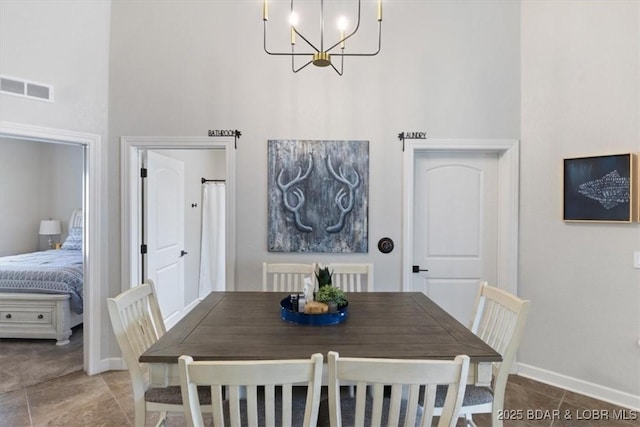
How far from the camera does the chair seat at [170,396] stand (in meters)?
1.73

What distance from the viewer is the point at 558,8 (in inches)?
113

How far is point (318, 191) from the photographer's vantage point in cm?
311

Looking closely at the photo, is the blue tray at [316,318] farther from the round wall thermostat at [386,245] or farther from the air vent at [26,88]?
the air vent at [26,88]

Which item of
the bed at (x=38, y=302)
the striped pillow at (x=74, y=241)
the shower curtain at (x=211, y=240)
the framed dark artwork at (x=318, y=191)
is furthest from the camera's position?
the striped pillow at (x=74, y=241)

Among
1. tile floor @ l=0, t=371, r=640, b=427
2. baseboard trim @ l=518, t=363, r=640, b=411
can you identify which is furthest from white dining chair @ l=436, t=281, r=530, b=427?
baseboard trim @ l=518, t=363, r=640, b=411

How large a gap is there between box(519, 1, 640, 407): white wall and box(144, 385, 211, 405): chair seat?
104 inches

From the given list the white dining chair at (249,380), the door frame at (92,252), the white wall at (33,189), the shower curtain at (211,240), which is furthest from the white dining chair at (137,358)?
the white wall at (33,189)

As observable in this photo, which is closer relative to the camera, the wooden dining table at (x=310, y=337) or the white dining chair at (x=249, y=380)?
the white dining chair at (x=249, y=380)

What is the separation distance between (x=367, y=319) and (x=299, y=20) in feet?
8.36

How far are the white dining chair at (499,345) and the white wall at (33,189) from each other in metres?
6.56

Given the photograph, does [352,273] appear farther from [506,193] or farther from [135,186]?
[135,186]

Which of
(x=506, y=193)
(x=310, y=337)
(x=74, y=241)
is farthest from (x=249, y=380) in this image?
(x=74, y=241)

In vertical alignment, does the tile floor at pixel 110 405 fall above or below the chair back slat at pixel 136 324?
below

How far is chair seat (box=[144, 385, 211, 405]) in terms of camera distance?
173 cm
